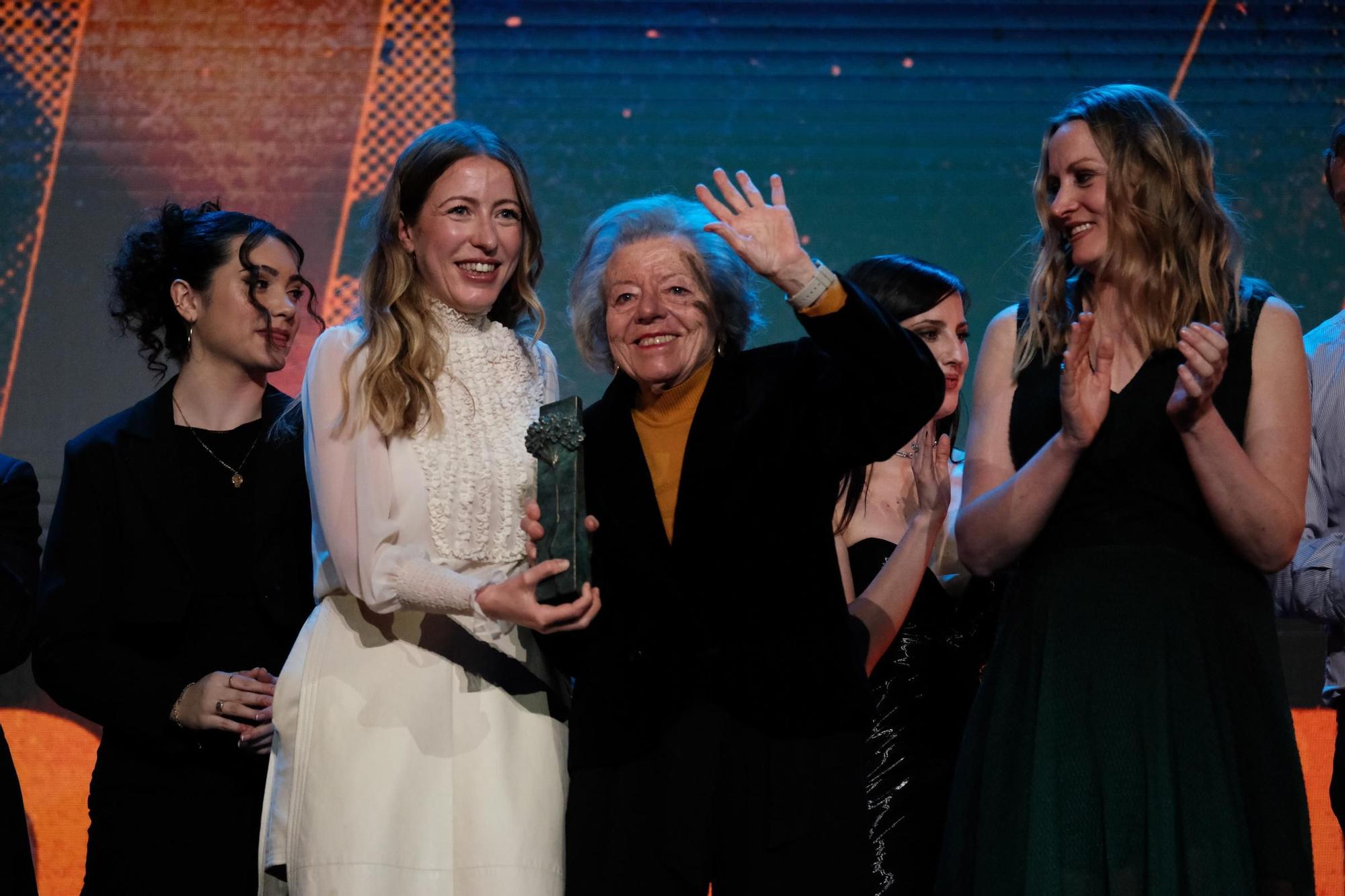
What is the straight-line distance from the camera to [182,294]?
316 cm

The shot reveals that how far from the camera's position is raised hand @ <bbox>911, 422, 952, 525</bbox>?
2.84 m

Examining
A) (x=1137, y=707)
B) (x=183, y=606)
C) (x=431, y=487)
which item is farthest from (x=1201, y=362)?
(x=183, y=606)

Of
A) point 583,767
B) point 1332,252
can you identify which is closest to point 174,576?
point 583,767

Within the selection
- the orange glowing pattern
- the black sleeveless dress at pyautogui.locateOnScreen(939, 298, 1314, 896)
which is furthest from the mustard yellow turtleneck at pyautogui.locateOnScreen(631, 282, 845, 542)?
the orange glowing pattern

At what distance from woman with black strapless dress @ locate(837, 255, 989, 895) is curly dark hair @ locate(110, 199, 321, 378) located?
1324 millimetres

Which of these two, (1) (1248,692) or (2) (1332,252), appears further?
(2) (1332,252)

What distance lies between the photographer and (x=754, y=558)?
2.29 metres

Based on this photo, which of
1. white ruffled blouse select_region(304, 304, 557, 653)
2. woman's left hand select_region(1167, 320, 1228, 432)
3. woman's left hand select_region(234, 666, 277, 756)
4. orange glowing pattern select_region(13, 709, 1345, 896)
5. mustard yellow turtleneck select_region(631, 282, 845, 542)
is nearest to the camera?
woman's left hand select_region(1167, 320, 1228, 432)

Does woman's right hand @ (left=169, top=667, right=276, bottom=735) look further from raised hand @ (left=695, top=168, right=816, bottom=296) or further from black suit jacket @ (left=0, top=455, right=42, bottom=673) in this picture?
raised hand @ (left=695, top=168, right=816, bottom=296)

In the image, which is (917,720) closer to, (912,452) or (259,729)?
(912,452)

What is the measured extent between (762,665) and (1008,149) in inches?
104

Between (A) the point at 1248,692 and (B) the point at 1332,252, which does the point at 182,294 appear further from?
(B) the point at 1332,252

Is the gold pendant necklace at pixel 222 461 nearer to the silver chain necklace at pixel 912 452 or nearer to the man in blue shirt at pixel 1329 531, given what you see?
the silver chain necklace at pixel 912 452

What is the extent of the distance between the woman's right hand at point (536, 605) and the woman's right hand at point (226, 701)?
699mm
